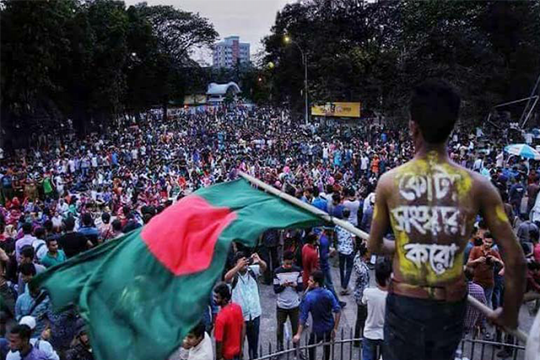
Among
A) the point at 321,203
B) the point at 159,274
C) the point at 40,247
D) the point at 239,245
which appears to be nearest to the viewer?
the point at 159,274

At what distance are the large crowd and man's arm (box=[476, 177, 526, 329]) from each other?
288cm

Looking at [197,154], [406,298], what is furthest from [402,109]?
[406,298]

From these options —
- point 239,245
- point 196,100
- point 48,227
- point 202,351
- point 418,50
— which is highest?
point 418,50

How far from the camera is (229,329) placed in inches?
235

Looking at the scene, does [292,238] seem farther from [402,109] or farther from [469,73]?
[469,73]

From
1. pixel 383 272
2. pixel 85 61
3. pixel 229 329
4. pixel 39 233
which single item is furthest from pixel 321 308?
pixel 85 61

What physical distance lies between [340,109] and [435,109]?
3837 cm

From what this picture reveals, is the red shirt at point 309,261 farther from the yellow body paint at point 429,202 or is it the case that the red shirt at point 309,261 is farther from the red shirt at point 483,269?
the yellow body paint at point 429,202

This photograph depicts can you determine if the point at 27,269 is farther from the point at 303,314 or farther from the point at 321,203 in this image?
the point at 321,203

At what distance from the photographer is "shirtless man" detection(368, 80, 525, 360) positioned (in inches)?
99.7

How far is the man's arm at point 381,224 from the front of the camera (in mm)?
2709

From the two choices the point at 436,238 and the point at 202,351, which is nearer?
the point at 436,238

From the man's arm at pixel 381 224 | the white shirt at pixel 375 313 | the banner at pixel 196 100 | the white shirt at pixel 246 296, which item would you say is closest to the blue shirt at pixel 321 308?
the white shirt at pixel 246 296

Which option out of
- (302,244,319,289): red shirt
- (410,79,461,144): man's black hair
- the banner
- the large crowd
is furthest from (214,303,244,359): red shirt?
the banner
